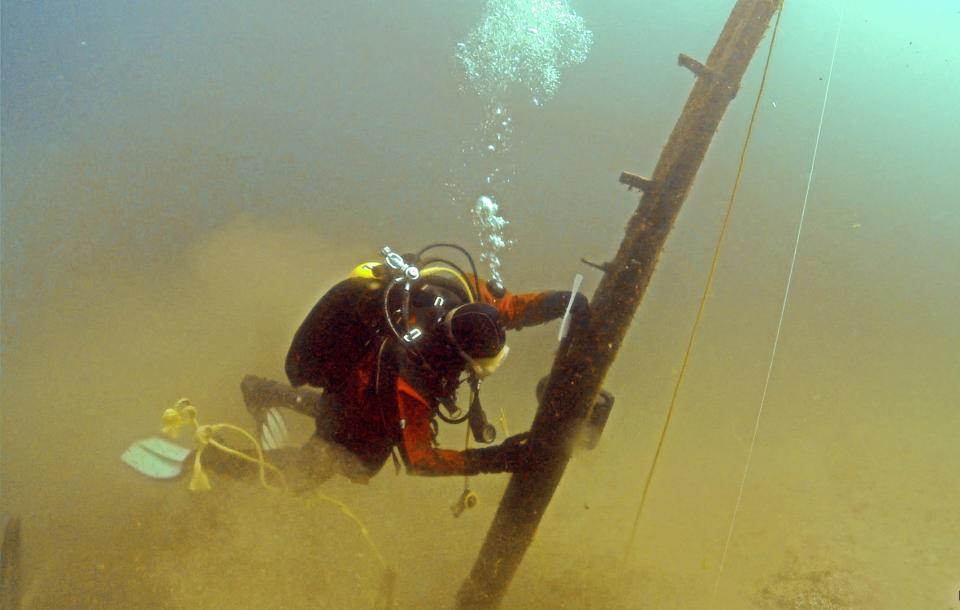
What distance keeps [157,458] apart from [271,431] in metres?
0.76

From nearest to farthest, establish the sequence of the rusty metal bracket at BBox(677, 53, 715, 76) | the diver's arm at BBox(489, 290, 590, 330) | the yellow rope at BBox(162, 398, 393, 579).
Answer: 1. the rusty metal bracket at BBox(677, 53, 715, 76)
2. the diver's arm at BBox(489, 290, 590, 330)
3. the yellow rope at BBox(162, 398, 393, 579)

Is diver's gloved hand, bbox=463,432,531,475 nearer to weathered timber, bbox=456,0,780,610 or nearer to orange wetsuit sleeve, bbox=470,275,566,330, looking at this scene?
weathered timber, bbox=456,0,780,610

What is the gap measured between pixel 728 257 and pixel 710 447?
609 cm

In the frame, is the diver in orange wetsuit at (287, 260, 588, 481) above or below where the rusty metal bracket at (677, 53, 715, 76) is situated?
below

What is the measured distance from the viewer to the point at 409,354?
215cm

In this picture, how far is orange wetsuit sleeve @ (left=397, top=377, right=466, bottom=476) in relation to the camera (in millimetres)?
2102

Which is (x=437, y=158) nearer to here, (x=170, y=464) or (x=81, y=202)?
(x=81, y=202)

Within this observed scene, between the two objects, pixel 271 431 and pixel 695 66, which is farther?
pixel 271 431

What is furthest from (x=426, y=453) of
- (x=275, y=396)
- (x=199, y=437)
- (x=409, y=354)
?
(x=275, y=396)

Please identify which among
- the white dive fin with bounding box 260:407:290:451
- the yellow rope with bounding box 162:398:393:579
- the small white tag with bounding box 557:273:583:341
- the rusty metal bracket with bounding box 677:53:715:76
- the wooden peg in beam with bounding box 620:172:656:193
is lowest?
the yellow rope with bounding box 162:398:393:579

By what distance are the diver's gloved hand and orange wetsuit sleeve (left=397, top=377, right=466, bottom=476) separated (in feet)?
0.15

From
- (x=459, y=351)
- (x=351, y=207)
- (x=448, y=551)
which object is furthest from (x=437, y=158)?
(x=459, y=351)

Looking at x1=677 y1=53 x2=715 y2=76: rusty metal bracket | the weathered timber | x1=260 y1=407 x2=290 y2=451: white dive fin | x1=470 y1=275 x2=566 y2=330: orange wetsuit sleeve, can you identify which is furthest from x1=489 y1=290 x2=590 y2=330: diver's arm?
x1=260 y1=407 x2=290 y2=451: white dive fin

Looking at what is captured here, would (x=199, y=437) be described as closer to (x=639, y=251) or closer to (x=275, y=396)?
(x=275, y=396)
